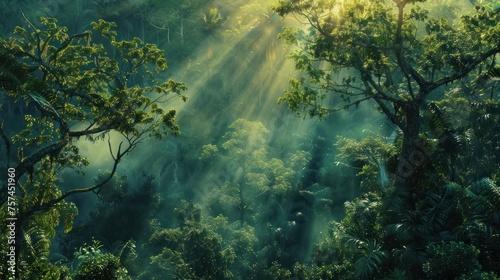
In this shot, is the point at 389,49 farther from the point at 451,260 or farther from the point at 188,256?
the point at 188,256

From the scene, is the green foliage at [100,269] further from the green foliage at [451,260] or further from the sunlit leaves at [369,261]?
the green foliage at [451,260]

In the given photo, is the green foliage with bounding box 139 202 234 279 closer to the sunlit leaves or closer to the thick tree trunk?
the sunlit leaves

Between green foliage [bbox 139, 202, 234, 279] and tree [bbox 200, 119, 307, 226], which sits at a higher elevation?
tree [bbox 200, 119, 307, 226]

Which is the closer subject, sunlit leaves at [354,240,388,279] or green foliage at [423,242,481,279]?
green foliage at [423,242,481,279]

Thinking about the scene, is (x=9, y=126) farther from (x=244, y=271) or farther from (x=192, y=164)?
(x=244, y=271)

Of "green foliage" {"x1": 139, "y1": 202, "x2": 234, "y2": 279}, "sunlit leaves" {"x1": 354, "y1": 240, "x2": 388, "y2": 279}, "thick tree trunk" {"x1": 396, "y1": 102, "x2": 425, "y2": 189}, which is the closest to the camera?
"sunlit leaves" {"x1": 354, "y1": 240, "x2": 388, "y2": 279}

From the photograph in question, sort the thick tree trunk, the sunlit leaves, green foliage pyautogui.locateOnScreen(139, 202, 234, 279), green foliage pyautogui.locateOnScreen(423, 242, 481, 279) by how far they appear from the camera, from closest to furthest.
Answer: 1. green foliage pyautogui.locateOnScreen(423, 242, 481, 279)
2. the sunlit leaves
3. the thick tree trunk
4. green foliage pyautogui.locateOnScreen(139, 202, 234, 279)

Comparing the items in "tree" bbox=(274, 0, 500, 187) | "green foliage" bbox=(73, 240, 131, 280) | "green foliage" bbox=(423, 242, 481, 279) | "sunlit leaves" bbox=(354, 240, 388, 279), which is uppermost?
"tree" bbox=(274, 0, 500, 187)

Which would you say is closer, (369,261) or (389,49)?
(369,261)

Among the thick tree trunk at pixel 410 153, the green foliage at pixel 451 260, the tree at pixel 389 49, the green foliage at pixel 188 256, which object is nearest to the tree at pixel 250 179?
the green foliage at pixel 188 256

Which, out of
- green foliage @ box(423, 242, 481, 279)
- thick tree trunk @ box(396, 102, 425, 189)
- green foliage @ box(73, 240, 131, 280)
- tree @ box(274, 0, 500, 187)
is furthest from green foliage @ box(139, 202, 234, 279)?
green foliage @ box(423, 242, 481, 279)

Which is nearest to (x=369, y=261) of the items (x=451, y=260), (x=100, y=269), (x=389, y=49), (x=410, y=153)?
(x=451, y=260)


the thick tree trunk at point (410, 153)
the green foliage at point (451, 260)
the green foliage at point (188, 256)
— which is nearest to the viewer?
the green foliage at point (451, 260)

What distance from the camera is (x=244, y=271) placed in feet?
99.1
